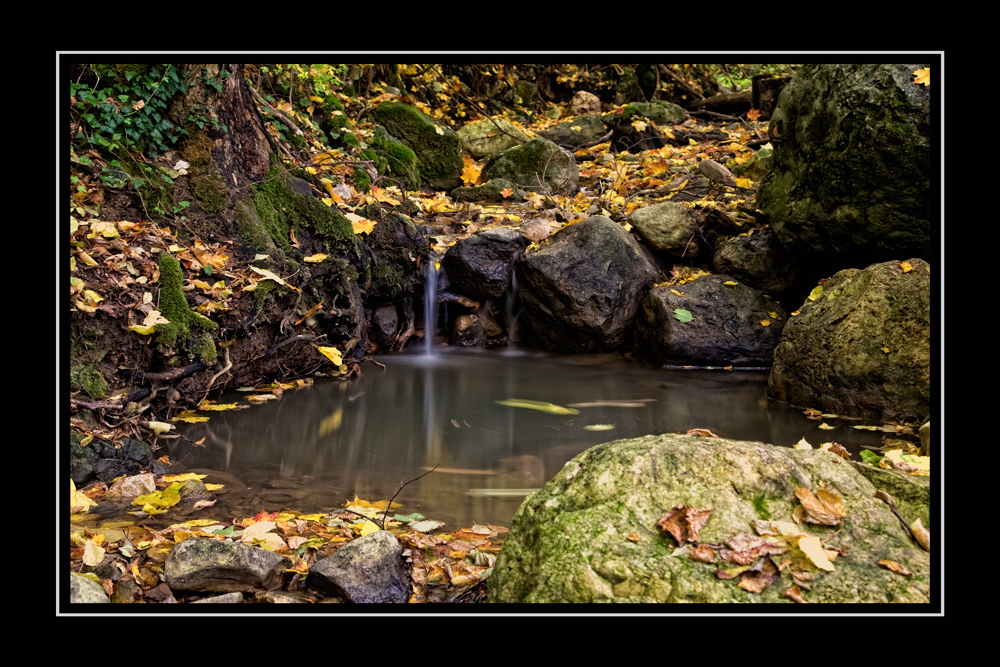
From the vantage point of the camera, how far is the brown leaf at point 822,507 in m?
1.99

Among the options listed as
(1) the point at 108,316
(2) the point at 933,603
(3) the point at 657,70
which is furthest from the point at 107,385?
(3) the point at 657,70

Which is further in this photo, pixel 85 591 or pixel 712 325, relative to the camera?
pixel 712 325

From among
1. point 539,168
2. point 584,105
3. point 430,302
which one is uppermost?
point 584,105

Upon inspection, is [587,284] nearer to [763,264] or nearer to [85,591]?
[763,264]

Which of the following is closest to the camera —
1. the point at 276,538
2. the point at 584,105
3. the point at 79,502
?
the point at 276,538

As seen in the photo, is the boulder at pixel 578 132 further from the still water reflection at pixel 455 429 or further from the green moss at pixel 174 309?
the green moss at pixel 174 309

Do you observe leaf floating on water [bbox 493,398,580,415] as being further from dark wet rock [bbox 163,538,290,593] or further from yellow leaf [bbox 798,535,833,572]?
yellow leaf [bbox 798,535,833,572]

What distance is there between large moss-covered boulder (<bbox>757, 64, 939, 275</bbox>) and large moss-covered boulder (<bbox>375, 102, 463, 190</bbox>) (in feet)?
19.9

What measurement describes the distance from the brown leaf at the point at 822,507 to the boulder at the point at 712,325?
16.8ft

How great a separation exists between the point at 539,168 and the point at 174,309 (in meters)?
7.60

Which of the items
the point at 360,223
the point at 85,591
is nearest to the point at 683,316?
the point at 360,223

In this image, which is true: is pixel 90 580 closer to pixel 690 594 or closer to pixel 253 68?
pixel 690 594

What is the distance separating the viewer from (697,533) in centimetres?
192

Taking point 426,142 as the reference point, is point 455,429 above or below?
below
